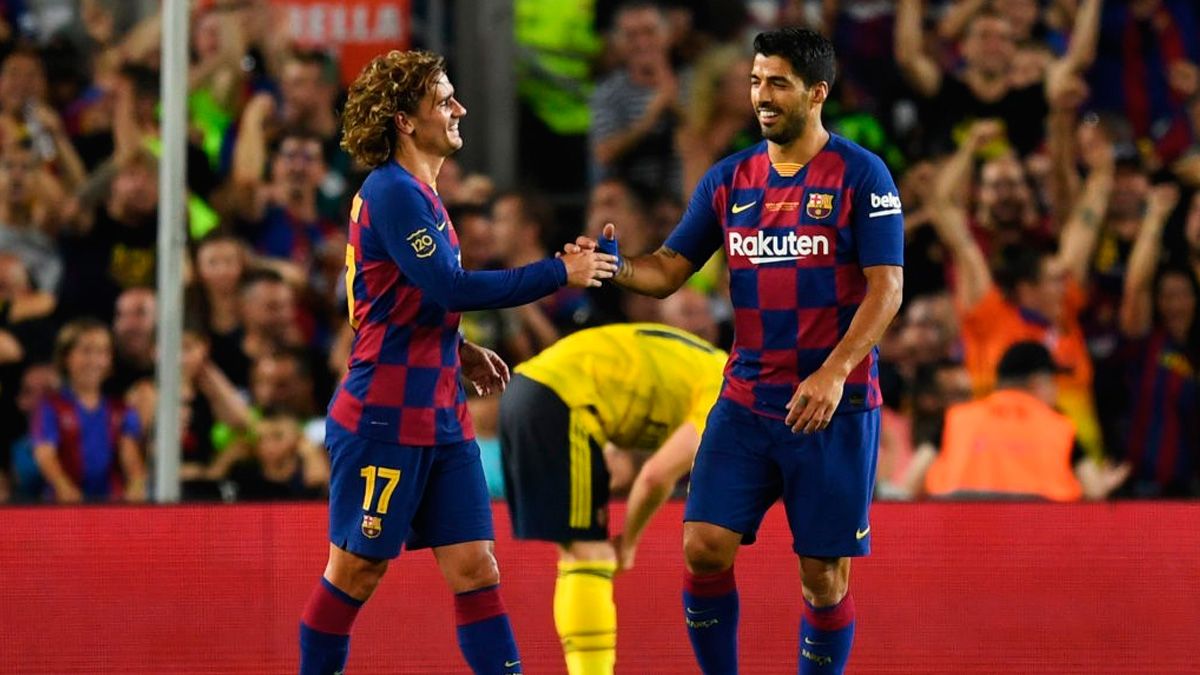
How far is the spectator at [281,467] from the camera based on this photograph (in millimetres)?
7828

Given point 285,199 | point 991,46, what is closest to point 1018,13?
point 991,46

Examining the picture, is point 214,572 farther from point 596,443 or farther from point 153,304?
point 153,304

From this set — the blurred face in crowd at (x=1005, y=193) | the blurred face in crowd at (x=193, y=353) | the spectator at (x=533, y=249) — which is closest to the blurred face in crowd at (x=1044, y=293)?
the blurred face in crowd at (x=1005, y=193)

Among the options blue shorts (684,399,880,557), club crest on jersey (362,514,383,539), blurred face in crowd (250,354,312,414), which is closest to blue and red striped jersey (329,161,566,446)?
club crest on jersey (362,514,383,539)

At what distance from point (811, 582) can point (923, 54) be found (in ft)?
14.7

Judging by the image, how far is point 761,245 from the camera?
4762mm

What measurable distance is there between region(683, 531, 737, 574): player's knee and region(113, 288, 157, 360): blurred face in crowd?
4.01m

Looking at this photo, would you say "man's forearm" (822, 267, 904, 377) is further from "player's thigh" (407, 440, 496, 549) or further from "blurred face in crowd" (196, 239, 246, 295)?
"blurred face in crowd" (196, 239, 246, 295)

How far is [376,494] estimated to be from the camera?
4543mm

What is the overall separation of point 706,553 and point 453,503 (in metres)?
0.67

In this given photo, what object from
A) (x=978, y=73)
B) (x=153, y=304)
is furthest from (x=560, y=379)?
(x=978, y=73)

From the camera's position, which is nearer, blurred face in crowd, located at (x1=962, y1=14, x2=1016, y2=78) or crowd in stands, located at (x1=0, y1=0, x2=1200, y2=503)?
crowd in stands, located at (x1=0, y1=0, x2=1200, y2=503)

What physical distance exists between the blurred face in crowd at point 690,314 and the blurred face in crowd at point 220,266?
6.35ft

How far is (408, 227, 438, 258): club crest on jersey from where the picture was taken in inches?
175
